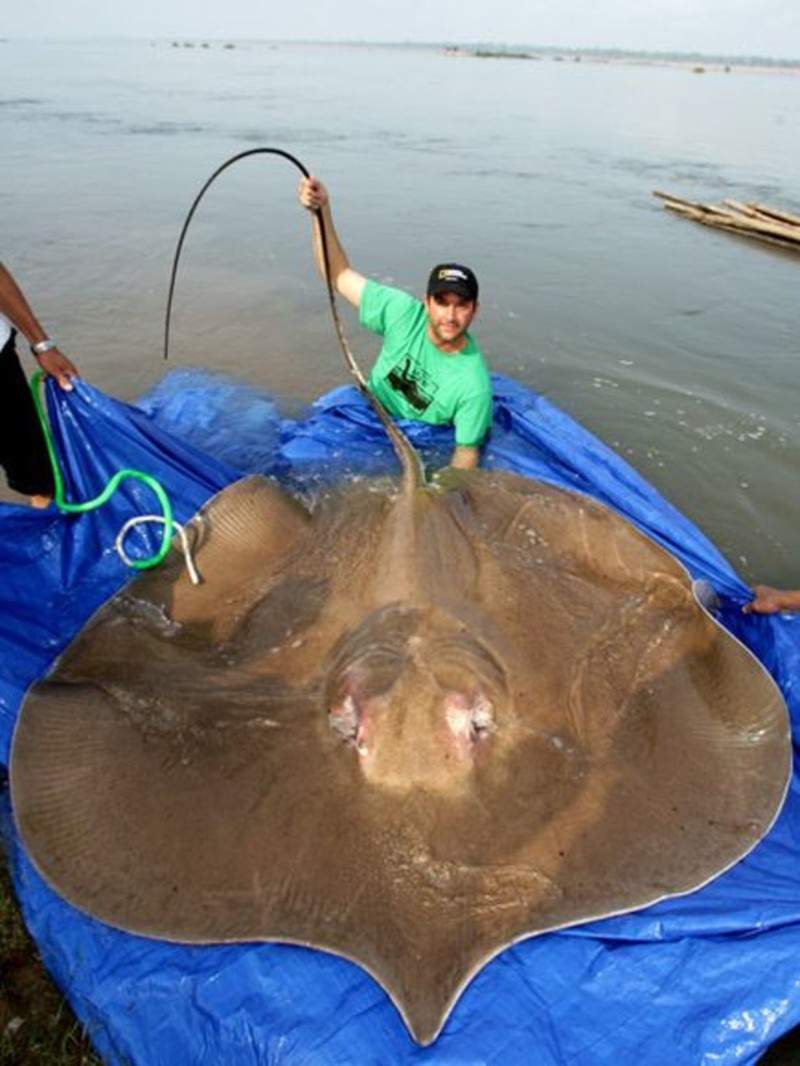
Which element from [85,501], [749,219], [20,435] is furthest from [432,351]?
[749,219]

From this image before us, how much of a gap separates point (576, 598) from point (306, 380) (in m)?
4.40

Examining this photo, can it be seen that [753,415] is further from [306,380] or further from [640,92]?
[640,92]

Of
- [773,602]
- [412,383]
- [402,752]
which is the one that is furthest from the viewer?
[412,383]

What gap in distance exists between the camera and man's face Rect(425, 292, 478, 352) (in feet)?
13.8

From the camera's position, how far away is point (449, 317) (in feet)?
14.1

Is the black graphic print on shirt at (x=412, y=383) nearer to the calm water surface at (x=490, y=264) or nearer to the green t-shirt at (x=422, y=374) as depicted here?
the green t-shirt at (x=422, y=374)

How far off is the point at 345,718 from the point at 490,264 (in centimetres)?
942

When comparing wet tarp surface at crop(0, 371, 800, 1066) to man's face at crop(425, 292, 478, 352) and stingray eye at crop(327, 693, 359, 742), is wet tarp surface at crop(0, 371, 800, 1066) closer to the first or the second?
stingray eye at crop(327, 693, 359, 742)

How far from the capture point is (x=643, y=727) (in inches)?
94.9

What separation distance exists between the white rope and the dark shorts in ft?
1.94

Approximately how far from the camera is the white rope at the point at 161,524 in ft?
9.97

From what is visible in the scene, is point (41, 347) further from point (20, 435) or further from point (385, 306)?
point (385, 306)

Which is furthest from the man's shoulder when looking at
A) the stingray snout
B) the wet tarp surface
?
the stingray snout

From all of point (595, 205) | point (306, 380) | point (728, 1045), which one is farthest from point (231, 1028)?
point (595, 205)
